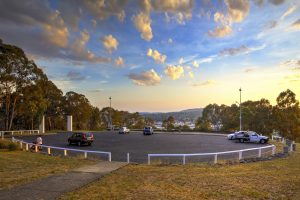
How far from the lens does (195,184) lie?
12.0m

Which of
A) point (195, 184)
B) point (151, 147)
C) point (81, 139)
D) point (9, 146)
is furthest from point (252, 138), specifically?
point (195, 184)

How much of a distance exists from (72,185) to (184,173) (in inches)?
216

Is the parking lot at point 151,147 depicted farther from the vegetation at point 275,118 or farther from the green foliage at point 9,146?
the vegetation at point 275,118

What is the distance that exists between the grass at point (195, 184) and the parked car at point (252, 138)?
79.3 feet

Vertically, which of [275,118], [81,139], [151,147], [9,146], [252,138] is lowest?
[151,147]

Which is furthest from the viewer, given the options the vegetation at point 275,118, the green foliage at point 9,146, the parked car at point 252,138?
the vegetation at point 275,118

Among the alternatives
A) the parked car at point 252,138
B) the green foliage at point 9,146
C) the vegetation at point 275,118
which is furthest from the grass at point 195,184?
the vegetation at point 275,118

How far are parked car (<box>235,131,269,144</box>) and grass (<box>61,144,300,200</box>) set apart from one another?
79.3ft

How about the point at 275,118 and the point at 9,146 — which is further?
the point at 275,118

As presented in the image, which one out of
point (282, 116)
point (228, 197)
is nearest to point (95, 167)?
point (228, 197)

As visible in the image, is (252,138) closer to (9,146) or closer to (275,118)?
(9,146)

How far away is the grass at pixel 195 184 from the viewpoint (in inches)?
403

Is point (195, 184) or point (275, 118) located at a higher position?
point (275, 118)

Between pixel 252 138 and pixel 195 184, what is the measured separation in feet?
99.8
